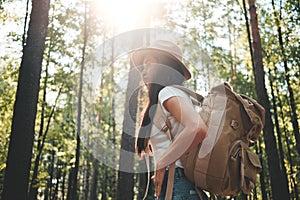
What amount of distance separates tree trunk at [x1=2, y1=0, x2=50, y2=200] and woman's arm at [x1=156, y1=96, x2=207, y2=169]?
3624mm

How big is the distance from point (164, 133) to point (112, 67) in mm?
23322

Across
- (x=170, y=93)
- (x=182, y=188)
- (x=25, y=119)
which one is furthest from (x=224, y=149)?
(x=25, y=119)

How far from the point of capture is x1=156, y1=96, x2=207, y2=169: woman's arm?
2111 mm

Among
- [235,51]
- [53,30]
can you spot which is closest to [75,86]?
[53,30]

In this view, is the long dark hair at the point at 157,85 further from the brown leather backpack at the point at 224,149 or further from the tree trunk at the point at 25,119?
the tree trunk at the point at 25,119

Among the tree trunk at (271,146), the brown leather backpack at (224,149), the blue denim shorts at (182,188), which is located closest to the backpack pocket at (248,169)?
the brown leather backpack at (224,149)

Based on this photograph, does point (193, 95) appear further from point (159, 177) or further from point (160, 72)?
point (159, 177)

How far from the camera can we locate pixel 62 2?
18750 millimetres

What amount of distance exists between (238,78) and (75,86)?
997cm

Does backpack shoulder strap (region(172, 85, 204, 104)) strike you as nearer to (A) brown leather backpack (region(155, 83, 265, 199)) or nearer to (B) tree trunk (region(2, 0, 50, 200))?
(A) brown leather backpack (region(155, 83, 265, 199))

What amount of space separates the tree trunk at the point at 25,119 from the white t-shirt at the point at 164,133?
3426 millimetres

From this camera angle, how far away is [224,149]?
218 centimetres

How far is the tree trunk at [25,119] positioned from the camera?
5199mm

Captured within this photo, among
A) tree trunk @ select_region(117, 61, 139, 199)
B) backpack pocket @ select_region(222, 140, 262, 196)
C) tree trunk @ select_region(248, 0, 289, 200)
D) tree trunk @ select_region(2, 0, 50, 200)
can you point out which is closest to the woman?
backpack pocket @ select_region(222, 140, 262, 196)
